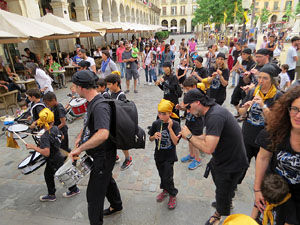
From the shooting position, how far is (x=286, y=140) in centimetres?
172

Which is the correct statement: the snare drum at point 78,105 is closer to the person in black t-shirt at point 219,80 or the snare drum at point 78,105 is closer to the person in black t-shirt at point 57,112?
the person in black t-shirt at point 57,112

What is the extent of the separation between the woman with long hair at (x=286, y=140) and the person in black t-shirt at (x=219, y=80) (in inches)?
129

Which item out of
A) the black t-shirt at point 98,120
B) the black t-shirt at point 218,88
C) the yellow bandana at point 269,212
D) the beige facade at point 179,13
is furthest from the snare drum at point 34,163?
the beige facade at point 179,13

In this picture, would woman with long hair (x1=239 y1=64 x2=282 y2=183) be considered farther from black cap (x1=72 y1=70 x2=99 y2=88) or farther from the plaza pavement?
black cap (x1=72 y1=70 x2=99 y2=88)

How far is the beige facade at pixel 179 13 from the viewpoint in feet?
242

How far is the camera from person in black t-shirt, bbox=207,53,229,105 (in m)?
4.97

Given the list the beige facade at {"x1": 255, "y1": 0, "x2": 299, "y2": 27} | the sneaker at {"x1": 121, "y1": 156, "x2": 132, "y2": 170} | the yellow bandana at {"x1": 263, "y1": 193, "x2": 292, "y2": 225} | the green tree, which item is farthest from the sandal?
the beige facade at {"x1": 255, "y1": 0, "x2": 299, "y2": 27}

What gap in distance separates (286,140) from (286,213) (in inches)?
25.3

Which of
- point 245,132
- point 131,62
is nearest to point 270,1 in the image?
point 131,62

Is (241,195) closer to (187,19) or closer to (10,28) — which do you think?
(10,28)

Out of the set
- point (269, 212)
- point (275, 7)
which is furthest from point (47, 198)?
point (275, 7)

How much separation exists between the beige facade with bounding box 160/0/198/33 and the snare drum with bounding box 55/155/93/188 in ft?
257

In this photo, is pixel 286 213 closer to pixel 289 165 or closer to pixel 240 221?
pixel 289 165

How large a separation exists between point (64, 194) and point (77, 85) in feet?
7.03
